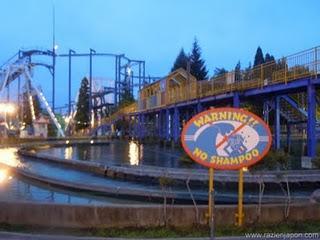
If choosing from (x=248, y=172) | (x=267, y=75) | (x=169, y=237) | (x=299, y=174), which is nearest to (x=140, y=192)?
(x=248, y=172)

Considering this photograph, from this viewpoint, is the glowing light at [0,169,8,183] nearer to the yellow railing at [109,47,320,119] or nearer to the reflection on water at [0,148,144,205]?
the reflection on water at [0,148,144,205]

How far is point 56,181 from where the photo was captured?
66.0 feet

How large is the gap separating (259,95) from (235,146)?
21788 mm

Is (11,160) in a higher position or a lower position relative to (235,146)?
lower

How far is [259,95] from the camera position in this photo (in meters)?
30.2

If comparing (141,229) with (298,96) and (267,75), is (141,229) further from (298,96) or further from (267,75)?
(298,96)

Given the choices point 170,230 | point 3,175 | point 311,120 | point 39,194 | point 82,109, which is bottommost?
point 39,194

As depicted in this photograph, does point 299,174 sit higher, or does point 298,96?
point 298,96

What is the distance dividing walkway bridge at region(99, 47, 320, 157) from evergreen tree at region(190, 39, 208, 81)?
2857 cm

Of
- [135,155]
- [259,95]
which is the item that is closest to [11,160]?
[135,155]

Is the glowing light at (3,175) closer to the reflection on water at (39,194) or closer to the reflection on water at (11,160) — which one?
the reflection on water at (39,194)

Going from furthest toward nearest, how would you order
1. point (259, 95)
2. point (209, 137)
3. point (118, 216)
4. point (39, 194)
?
point (259, 95) < point (39, 194) < point (118, 216) < point (209, 137)

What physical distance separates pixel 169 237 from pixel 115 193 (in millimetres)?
8018

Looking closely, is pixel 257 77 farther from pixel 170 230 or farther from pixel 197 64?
pixel 197 64
